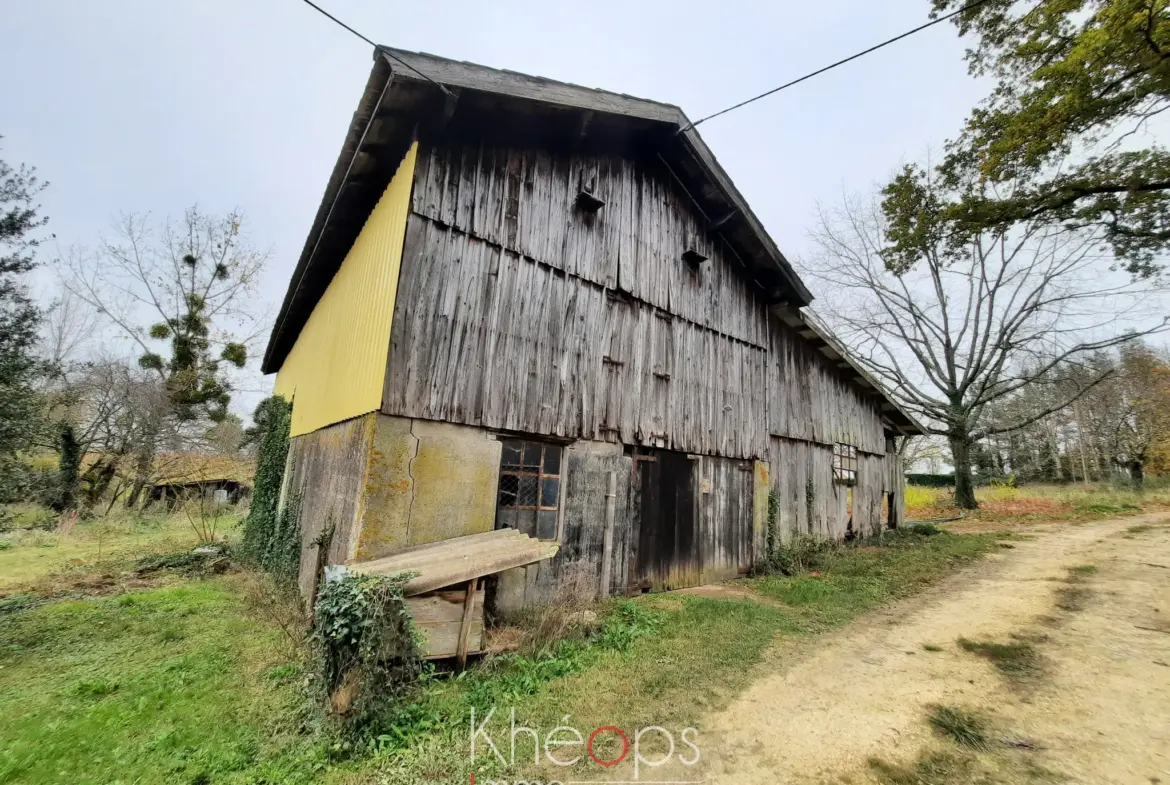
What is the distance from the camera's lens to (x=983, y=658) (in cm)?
529

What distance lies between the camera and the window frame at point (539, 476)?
268 inches

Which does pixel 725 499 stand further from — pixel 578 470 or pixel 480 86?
pixel 480 86

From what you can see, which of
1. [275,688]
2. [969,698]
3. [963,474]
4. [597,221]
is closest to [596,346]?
[597,221]


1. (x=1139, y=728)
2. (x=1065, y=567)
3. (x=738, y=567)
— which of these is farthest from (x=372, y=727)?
(x=1065, y=567)

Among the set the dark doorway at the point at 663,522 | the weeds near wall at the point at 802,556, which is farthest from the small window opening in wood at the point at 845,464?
the dark doorway at the point at 663,522

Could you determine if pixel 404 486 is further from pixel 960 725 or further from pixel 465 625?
pixel 960 725

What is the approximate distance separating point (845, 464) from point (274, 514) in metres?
14.9

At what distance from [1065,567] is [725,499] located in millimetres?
6763

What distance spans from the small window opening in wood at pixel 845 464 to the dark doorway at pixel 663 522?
6.10 metres

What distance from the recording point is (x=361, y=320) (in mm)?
7340

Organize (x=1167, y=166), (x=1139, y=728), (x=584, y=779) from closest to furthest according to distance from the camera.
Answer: (x=584, y=779) → (x=1139, y=728) → (x=1167, y=166)

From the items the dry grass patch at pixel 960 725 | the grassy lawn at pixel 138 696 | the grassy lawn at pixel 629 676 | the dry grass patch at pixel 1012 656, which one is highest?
the dry grass patch at pixel 1012 656

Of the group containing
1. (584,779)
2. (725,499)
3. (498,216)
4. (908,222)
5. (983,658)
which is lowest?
(584,779)

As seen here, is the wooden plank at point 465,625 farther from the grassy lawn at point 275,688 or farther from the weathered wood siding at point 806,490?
the weathered wood siding at point 806,490
